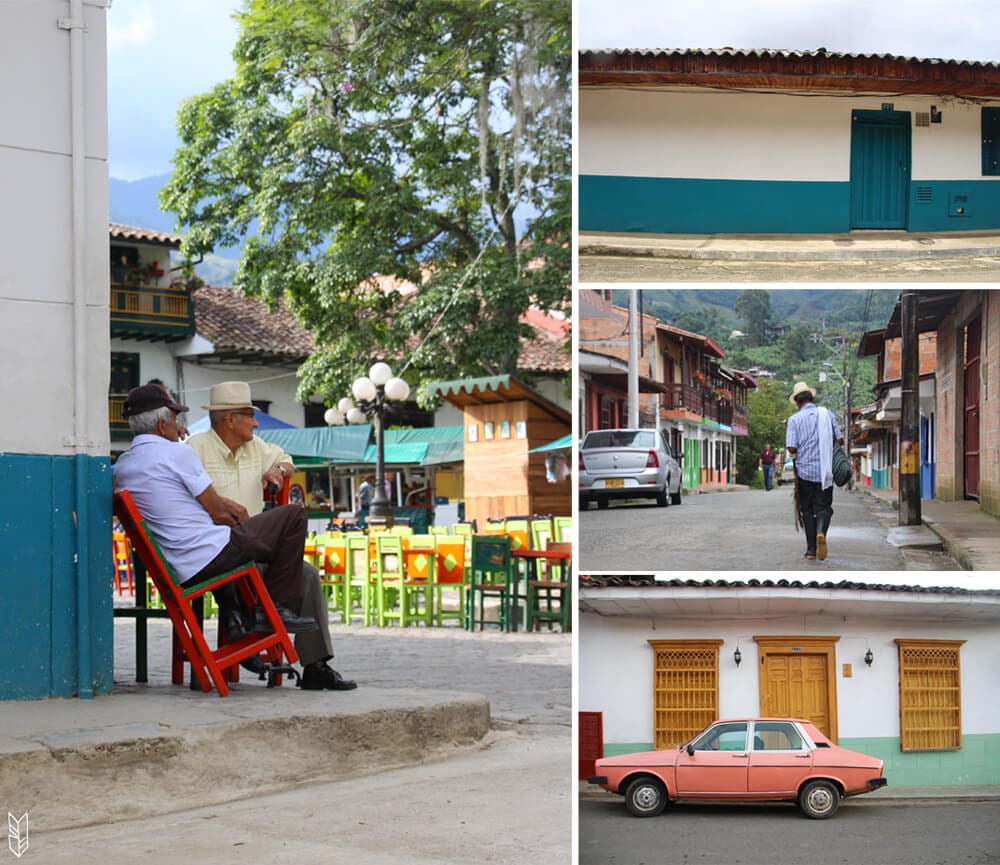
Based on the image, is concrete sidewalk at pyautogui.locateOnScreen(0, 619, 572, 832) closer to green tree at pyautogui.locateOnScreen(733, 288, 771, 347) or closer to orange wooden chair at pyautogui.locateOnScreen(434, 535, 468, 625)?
green tree at pyautogui.locateOnScreen(733, 288, 771, 347)

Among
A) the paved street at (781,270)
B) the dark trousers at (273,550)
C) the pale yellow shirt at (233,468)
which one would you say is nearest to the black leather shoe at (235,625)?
the dark trousers at (273,550)

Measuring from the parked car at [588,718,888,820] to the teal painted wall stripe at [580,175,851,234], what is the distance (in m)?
1.04

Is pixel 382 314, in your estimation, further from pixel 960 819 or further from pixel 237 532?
pixel 960 819

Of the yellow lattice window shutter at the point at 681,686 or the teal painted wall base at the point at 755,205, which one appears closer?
the yellow lattice window shutter at the point at 681,686

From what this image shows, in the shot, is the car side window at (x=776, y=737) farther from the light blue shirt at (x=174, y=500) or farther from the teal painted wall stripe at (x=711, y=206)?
the light blue shirt at (x=174, y=500)

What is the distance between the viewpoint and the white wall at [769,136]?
314 centimetres

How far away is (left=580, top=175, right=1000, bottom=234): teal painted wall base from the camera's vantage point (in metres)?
2.81

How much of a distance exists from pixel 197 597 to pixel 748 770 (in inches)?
101

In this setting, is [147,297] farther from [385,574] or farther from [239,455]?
[239,455]

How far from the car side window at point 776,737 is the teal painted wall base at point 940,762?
10 cm

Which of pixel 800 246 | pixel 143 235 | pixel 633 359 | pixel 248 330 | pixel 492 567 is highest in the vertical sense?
pixel 143 235

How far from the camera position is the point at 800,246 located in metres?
3.07

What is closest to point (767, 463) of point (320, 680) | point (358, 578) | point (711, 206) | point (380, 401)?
point (711, 206)

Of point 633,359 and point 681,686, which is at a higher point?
point 633,359
